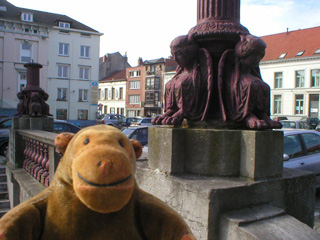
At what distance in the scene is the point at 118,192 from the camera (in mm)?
1512

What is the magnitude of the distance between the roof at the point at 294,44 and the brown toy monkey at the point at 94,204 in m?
41.4

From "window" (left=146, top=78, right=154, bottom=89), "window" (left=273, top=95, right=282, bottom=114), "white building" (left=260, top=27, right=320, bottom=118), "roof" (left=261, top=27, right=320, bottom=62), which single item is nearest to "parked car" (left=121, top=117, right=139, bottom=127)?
"white building" (left=260, top=27, right=320, bottom=118)

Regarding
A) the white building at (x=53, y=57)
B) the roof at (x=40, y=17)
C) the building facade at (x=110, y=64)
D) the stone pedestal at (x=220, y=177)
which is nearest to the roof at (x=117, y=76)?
the building facade at (x=110, y=64)

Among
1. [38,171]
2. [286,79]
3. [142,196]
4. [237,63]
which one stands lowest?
[38,171]

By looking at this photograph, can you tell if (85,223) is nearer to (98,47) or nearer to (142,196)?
(142,196)

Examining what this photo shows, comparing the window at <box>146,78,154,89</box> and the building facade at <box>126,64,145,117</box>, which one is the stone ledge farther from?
the building facade at <box>126,64,145,117</box>

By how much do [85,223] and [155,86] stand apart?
203 feet

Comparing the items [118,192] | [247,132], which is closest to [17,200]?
[247,132]


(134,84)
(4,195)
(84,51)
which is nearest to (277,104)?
(84,51)

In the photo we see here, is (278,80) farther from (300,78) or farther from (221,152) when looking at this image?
(221,152)

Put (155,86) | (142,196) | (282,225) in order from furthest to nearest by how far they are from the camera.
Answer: (155,86)
(282,225)
(142,196)

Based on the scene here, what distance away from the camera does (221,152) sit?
296 centimetres

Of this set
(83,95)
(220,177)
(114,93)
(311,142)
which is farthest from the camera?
(114,93)

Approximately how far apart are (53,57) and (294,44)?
103ft
